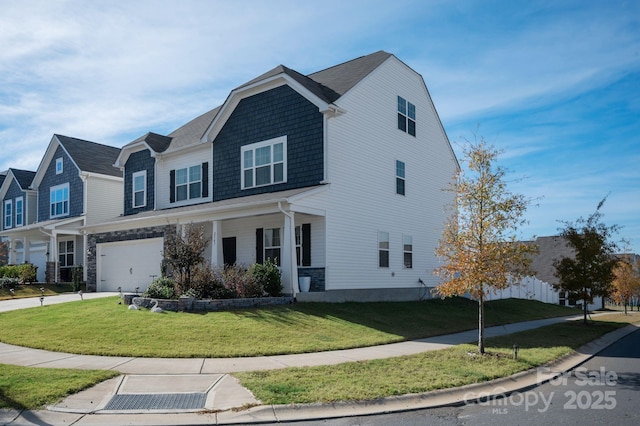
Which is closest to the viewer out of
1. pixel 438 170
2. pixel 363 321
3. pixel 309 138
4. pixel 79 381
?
pixel 79 381

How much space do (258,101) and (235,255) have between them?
21.8ft

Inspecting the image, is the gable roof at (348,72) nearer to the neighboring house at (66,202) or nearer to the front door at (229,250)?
the front door at (229,250)

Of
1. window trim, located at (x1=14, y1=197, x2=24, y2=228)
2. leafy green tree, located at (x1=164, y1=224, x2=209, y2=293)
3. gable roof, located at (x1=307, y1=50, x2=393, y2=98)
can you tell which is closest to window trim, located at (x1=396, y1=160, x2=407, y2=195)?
gable roof, located at (x1=307, y1=50, x2=393, y2=98)

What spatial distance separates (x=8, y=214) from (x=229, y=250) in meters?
24.8

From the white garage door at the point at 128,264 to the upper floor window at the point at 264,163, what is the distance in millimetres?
5217

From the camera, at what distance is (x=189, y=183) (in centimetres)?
2472

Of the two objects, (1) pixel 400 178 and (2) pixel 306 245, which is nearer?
(2) pixel 306 245

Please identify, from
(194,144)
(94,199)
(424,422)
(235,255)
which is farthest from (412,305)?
(94,199)

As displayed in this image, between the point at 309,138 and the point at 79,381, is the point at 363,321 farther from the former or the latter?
the point at 79,381

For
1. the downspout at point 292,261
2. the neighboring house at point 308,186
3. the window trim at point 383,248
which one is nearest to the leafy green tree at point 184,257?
the neighboring house at point 308,186

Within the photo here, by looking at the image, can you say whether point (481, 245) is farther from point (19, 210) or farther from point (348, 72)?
point (19, 210)

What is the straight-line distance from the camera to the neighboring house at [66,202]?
98.7 ft

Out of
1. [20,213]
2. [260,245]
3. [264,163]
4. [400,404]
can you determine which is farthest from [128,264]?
[400,404]

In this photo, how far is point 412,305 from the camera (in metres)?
21.1
